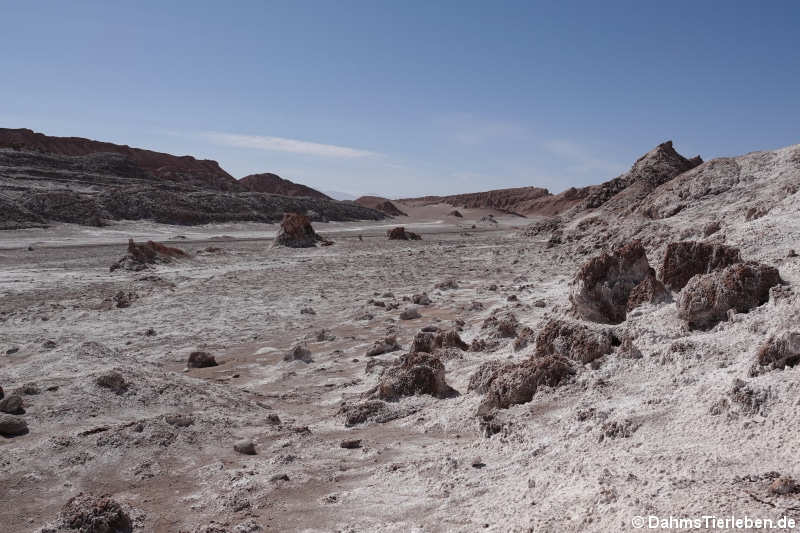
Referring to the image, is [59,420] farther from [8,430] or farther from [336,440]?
[336,440]

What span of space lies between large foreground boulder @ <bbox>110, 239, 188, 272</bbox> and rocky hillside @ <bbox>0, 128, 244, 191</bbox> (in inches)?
1653

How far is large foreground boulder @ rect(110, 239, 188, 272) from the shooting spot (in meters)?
19.1

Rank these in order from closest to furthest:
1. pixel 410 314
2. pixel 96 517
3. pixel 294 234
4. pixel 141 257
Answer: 1. pixel 96 517
2. pixel 410 314
3. pixel 141 257
4. pixel 294 234

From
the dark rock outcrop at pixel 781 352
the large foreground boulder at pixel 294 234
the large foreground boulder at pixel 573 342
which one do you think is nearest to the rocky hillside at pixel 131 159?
the large foreground boulder at pixel 294 234

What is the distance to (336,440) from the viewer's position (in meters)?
5.22

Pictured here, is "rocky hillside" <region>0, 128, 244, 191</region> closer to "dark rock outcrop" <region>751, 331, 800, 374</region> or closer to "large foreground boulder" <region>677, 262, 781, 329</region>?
"large foreground boulder" <region>677, 262, 781, 329</region>

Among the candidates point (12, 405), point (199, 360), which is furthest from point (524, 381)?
point (199, 360)

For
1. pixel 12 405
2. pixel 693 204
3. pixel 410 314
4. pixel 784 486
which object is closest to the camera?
pixel 784 486

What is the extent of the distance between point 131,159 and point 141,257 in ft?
172

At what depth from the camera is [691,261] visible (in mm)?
6949

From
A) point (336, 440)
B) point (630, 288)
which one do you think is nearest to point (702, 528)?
point (336, 440)

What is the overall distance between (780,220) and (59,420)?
987cm

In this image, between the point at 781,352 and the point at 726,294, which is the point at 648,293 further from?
the point at 781,352

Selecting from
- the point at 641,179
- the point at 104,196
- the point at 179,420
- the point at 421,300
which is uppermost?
the point at 641,179
